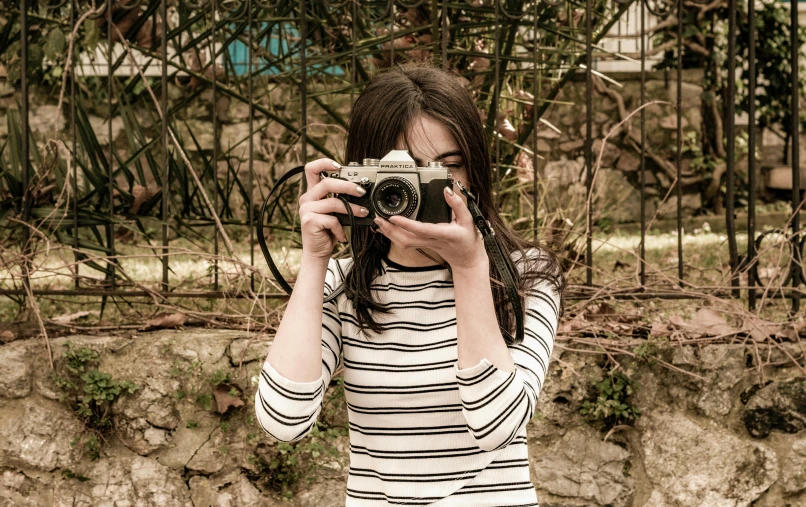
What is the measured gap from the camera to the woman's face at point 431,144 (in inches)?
61.5

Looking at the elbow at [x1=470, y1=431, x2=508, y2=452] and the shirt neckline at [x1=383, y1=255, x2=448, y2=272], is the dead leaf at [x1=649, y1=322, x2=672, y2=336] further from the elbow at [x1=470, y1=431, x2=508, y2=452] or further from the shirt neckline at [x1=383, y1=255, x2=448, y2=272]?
the elbow at [x1=470, y1=431, x2=508, y2=452]

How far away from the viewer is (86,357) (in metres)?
2.70

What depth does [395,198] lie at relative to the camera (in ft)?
4.76

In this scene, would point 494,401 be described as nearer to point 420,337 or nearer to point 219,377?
point 420,337

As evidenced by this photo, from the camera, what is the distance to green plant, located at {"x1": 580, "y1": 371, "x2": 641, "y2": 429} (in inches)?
105

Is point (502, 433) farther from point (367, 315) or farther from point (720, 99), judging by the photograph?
point (720, 99)

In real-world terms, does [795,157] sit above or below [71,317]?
above

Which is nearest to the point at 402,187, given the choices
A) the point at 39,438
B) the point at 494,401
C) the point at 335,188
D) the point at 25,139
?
the point at 335,188

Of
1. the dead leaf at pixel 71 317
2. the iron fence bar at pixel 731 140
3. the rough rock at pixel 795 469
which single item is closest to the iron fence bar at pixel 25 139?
the dead leaf at pixel 71 317

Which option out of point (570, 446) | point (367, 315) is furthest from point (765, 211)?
point (367, 315)

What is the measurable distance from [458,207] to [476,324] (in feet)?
0.61

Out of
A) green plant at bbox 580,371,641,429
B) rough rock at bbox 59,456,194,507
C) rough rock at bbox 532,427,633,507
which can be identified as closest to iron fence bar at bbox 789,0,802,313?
green plant at bbox 580,371,641,429

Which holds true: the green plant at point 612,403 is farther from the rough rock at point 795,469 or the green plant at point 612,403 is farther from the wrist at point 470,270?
the wrist at point 470,270

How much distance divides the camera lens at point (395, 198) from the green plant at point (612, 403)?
1.42 m
